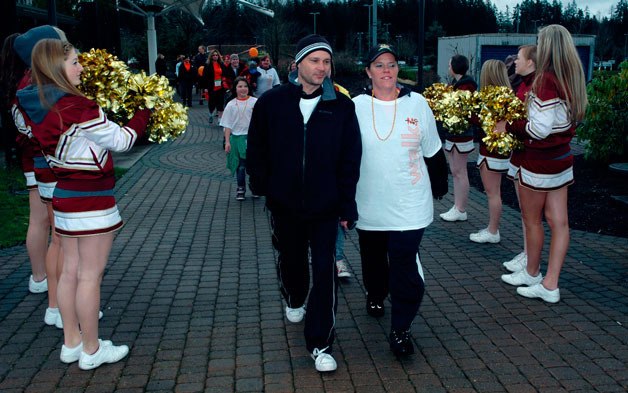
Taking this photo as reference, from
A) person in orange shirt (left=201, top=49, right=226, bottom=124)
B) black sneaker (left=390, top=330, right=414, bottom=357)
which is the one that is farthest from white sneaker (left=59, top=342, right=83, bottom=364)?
person in orange shirt (left=201, top=49, right=226, bottom=124)

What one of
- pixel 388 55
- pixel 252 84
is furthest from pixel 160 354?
pixel 252 84

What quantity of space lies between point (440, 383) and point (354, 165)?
4.62 feet

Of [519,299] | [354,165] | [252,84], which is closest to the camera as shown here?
[354,165]

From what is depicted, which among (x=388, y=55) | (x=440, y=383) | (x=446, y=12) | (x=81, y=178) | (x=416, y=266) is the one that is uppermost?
(x=446, y=12)

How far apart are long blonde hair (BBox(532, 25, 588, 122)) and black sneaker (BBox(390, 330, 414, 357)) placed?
6.97 feet

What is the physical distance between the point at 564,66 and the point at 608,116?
21.8 ft

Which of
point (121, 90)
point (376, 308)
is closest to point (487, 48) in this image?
point (376, 308)

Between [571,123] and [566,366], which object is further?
[571,123]

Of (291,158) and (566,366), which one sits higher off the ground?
(291,158)

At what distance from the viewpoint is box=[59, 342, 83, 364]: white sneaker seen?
4359mm

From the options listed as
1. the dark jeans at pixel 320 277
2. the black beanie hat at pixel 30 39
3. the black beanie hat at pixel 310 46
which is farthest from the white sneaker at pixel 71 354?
the black beanie hat at pixel 310 46

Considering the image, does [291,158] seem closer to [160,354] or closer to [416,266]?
[416,266]

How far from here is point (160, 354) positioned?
455 centimetres

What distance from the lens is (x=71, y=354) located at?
4.36 metres
